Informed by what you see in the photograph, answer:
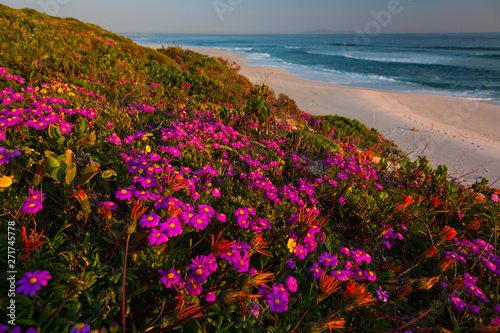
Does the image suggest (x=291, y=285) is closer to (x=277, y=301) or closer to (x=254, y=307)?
(x=277, y=301)

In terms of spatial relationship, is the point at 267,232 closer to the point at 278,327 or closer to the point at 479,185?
the point at 278,327

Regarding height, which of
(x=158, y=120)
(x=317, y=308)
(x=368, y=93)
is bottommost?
(x=317, y=308)

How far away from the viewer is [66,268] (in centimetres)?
153

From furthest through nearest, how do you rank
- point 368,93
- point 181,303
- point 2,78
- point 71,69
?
point 368,93 → point 71,69 → point 2,78 → point 181,303

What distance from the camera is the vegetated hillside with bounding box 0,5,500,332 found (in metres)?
1.44

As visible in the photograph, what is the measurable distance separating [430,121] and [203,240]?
46.3 feet

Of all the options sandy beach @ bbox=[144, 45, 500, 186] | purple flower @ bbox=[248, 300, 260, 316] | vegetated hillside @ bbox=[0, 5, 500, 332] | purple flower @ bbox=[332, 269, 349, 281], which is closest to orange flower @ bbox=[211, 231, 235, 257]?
vegetated hillside @ bbox=[0, 5, 500, 332]

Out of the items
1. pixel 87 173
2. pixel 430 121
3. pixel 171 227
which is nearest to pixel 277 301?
pixel 171 227

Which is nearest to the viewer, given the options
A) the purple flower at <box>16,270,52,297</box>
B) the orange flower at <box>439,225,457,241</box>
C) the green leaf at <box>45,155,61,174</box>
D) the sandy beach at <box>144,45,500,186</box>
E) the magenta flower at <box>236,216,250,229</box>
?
the purple flower at <box>16,270,52,297</box>

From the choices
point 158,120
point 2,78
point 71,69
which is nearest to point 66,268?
point 158,120

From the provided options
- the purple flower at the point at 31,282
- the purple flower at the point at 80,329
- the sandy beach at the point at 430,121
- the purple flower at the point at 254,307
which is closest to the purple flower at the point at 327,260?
the purple flower at the point at 254,307

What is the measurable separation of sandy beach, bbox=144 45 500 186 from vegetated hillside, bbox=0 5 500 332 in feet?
8.84

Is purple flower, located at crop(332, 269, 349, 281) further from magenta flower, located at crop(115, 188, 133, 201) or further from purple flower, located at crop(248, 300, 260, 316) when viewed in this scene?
magenta flower, located at crop(115, 188, 133, 201)

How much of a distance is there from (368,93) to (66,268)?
20119 millimetres
